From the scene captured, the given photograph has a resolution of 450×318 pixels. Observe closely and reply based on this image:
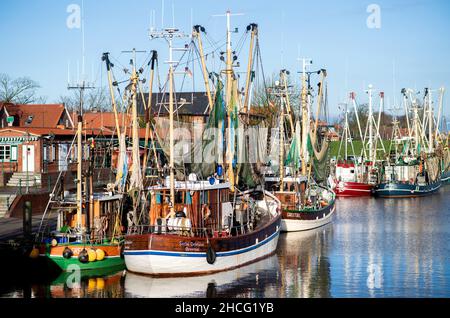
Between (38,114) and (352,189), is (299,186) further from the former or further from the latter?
(38,114)

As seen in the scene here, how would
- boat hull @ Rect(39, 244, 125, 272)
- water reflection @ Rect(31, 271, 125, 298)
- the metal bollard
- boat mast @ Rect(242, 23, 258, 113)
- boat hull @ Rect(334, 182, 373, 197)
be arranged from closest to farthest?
water reflection @ Rect(31, 271, 125, 298) < boat hull @ Rect(39, 244, 125, 272) < the metal bollard < boat mast @ Rect(242, 23, 258, 113) < boat hull @ Rect(334, 182, 373, 197)

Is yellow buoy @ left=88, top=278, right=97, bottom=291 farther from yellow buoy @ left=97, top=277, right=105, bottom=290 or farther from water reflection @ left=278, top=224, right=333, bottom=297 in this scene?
water reflection @ left=278, top=224, right=333, bottom=297

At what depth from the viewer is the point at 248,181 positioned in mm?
47906

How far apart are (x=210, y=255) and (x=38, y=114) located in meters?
55.0

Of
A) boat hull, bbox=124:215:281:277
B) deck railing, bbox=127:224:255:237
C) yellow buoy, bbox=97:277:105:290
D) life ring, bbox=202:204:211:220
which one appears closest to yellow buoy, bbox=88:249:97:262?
yellow buoy, bbox=97:277:105:290

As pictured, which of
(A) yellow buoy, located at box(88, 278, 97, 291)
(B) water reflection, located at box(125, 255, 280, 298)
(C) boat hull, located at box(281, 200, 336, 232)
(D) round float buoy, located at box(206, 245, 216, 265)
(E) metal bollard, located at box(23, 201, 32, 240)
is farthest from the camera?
(C) boat hull, located at box(281, 200, 336, 232)

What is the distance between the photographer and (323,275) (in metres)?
39.2

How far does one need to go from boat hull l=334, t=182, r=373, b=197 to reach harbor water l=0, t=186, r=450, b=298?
32.1 metres

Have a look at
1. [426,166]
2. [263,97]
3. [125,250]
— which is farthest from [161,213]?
[426,166]

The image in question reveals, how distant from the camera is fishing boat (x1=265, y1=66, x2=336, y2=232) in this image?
55.9m

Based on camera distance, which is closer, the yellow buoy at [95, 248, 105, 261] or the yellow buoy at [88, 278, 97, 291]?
the yellow buoy at [88, 278, 97, 291]

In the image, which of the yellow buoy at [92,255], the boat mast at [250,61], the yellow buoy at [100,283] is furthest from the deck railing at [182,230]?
the boat mast at [250,61]

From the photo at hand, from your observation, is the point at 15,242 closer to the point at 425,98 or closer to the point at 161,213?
the point at 161,213
